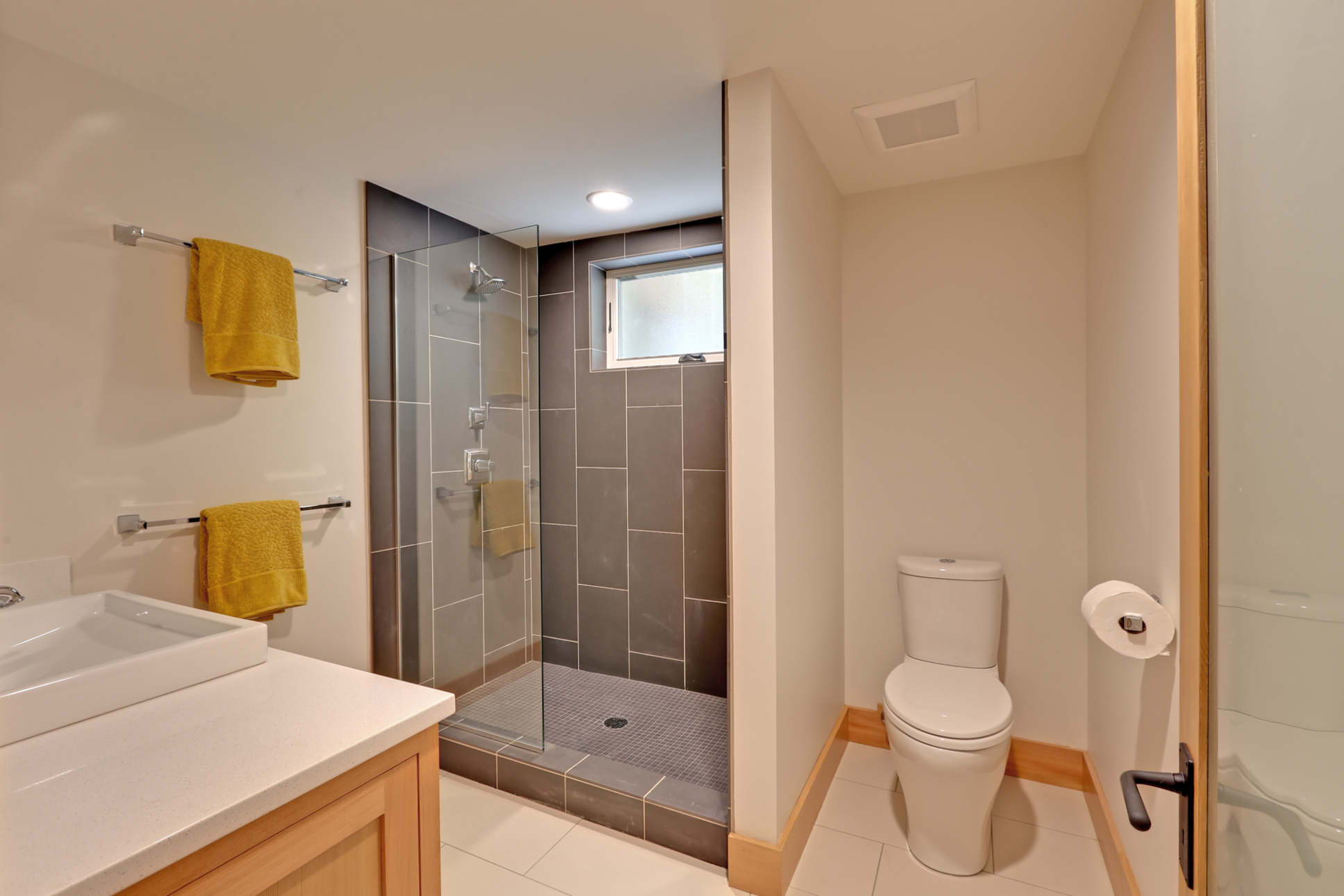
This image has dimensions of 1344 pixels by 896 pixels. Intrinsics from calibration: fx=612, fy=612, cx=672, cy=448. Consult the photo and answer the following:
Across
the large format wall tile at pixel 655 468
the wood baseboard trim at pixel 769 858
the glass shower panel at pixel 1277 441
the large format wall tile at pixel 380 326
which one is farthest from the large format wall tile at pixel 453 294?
the glass shower panel at pixel 1277 441

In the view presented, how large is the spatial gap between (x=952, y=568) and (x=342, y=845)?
2037 millimetres

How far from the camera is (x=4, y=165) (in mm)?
1436

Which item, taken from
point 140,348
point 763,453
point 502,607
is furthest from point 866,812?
point 140,348

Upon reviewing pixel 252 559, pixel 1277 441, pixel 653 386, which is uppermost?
pixel 653 386

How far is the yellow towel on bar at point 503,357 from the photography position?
2260mm

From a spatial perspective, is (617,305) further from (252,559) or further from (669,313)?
(252,559)

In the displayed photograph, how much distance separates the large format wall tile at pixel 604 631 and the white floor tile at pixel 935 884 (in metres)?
1.48

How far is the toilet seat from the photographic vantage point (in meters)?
1.73

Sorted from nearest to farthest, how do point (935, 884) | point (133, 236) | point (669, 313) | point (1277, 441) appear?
point (1277, 441)
point (133, 236)
point (935, 884)
point (669, 313)

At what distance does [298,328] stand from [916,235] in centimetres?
234

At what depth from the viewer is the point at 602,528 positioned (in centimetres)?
303

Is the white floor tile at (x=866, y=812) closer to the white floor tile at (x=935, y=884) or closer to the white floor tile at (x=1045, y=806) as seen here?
the white floor tile at (x=935, y=884)

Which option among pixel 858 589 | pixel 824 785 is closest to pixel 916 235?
pixel 858 589

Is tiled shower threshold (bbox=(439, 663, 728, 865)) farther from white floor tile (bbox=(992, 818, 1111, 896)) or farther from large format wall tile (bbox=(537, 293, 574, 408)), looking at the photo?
large format wall tile (bbox=(537, 293, 574, 408))
